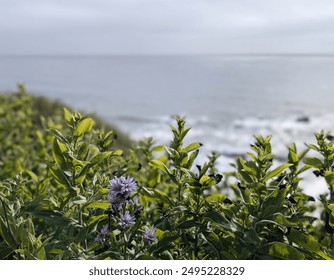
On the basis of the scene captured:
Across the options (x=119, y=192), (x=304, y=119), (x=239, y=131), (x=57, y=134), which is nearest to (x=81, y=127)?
(x=57, y=134)

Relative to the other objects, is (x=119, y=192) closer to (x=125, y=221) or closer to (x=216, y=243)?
(x=125, y=221)

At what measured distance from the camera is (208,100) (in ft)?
168

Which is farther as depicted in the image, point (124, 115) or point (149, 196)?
point (124, 115)

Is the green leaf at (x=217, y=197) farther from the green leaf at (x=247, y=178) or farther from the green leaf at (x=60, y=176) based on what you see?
the green leaf at (x=60, y=176)

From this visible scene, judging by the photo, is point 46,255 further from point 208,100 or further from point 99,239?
point 208,100

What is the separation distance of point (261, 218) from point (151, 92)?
6211 cm

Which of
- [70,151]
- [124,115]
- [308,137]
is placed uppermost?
[124,115]

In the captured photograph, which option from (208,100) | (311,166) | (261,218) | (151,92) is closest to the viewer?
(261,218)

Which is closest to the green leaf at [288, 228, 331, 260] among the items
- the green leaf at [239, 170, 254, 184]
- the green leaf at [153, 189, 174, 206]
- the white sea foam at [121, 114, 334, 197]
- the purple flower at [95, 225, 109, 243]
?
the green leaf at [239, 170, 254, 184]

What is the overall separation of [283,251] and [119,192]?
62 cm

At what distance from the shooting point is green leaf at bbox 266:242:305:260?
5.95 feet

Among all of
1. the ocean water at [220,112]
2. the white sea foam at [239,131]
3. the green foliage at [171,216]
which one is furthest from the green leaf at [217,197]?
the white sea foam at [239,131]

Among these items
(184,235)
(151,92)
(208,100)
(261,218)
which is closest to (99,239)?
(184,235)

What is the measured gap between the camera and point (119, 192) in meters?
1.88
